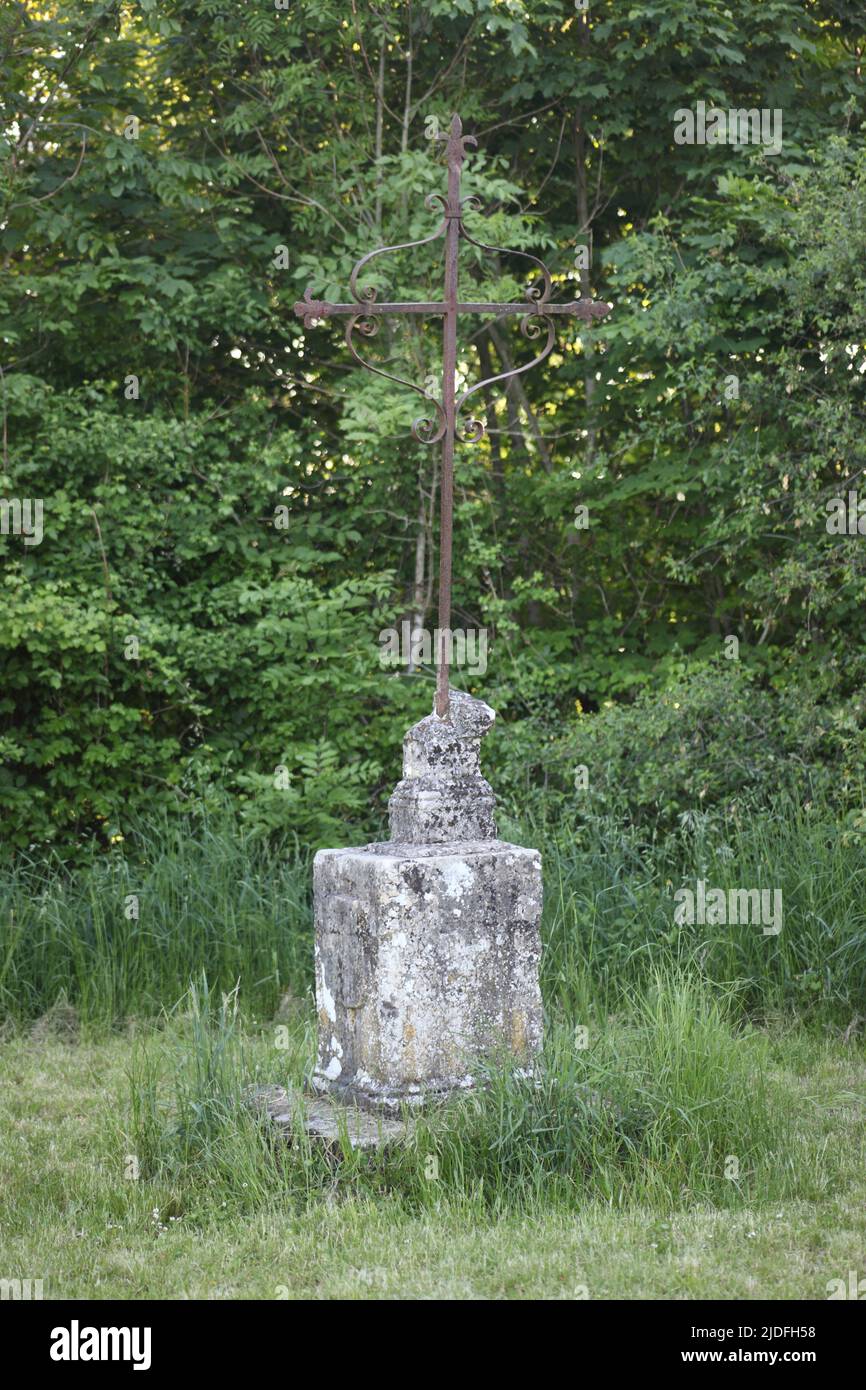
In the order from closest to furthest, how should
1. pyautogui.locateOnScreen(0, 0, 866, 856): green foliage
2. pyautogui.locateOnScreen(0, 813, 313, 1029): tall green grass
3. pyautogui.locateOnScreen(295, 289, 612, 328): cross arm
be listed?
pyautogui.locateOnScreen(295, 289, 612, 328): cross arm → pyautogui.locateOnScreen(0, 813, 313, 1029): tall green grass → pyautogui.locateOnScreen(0, 0, 866, 856): green foliage

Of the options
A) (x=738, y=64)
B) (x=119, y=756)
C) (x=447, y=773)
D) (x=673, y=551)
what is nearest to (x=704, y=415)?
(x=673, y=551)

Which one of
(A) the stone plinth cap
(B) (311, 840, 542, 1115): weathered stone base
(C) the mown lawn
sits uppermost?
(A) the stone plinth cap

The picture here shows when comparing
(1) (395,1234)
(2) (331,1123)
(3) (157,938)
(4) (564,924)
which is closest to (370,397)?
(3) (157,938)

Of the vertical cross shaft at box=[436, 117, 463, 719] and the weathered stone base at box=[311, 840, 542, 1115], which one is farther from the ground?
the vertical cross shaft at box=[436, 117, 463, 719]

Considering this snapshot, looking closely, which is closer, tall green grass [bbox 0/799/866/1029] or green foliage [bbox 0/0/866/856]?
tall green grass [bbox 0/799/866/1029]

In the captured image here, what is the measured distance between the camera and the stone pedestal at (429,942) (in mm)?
4449

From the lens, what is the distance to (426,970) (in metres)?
4.46

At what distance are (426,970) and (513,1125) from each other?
0.54m

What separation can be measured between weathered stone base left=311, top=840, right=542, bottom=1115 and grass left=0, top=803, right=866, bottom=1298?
0.65ft

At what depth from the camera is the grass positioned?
3727 millimetres

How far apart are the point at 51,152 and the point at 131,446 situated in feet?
6.77

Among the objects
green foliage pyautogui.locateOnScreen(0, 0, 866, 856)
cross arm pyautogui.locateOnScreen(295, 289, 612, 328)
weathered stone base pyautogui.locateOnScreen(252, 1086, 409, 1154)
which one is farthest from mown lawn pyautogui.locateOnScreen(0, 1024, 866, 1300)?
green foliage pyautogui.locateOnScreen(0, 0, 866, 856)

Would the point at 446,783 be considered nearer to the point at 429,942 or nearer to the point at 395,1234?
the point at 429,942

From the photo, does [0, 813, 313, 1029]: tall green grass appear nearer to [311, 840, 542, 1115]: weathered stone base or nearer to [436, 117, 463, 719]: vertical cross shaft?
[311, 840, 542, 1115]: weathered stone base
